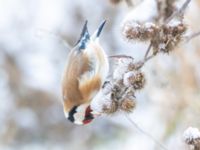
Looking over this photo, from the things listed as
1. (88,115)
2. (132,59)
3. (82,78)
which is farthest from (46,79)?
(132,59)

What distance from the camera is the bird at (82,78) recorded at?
161cm

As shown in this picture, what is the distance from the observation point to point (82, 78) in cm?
173

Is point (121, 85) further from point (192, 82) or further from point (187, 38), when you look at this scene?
point (192, 82)

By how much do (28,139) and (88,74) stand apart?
10.7ft

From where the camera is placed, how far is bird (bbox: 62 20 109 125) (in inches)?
63.3

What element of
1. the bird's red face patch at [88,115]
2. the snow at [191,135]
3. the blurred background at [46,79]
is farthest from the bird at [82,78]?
the blurred background at [46,79]

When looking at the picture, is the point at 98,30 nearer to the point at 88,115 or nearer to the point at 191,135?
the point at 88,115

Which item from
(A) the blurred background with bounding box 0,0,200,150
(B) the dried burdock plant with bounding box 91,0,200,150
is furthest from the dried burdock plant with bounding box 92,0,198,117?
(A) the blurred background with bounding box 0,0,200,150

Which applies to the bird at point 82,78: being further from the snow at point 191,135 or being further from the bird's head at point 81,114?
the snow at point 191,135

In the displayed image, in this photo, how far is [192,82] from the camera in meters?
2.73

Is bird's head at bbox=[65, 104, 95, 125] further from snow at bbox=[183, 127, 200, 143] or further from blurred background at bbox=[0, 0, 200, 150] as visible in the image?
blurred background at bbox=[0, 0, 200, 150]

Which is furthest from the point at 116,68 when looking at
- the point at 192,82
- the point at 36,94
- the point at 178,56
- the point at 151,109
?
the point at 36,94

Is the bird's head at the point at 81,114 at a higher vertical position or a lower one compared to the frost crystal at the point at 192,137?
higher

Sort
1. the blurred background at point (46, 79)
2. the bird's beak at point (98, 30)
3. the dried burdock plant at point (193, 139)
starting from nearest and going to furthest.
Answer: the dried burdock plant at point (193, 139) → the bird's beak at point (98, 30) → the blurred background at point (46, 79)
